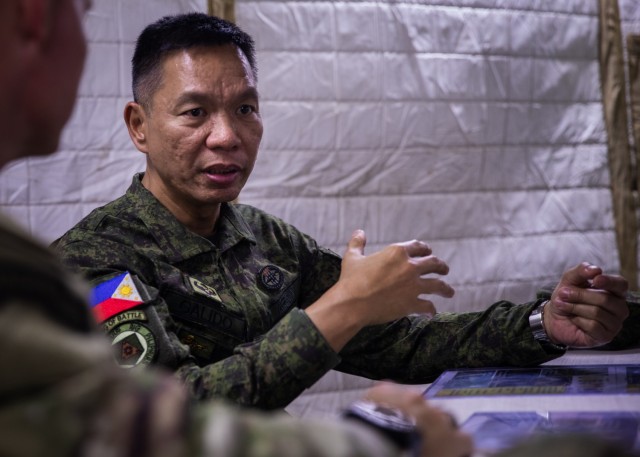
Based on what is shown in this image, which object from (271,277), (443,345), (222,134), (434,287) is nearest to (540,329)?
(443,345)

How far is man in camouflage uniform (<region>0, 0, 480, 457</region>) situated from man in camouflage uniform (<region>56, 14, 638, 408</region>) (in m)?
0.69

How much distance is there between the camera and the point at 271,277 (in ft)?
5.66

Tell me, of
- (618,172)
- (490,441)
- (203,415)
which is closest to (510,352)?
(490,441)

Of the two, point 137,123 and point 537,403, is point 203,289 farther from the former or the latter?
point 537,403

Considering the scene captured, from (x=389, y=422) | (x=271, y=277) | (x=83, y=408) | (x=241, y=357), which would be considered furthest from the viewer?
(x=271, y=277)

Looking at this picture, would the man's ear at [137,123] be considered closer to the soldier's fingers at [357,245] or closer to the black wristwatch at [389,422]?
the soldier's fingers at [357,245]

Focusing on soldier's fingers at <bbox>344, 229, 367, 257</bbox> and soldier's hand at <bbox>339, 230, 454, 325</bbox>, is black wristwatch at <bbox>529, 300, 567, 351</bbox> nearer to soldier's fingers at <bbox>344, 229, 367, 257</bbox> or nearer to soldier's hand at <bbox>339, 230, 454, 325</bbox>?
soldier's hand at <bbox>339, 230, 454, 325</bbox>

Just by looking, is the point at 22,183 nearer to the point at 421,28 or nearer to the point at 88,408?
the point at 421,28

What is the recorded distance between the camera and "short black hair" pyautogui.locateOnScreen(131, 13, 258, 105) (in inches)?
66.7

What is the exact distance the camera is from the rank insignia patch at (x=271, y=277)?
171 cm

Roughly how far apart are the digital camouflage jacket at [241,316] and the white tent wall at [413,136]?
0.92 meters

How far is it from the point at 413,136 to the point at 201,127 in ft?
4.87

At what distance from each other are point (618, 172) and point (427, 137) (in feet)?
2.86

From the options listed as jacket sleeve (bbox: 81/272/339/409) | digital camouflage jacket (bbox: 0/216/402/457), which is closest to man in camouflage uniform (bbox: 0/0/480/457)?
digital camouflage jacket (bbox: 0/216/402/457)
